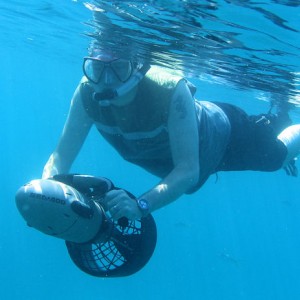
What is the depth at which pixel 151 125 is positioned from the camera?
17.7 feet

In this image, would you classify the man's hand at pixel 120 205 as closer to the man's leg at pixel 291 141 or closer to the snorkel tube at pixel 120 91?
the snorkel tube at pixel 120 91

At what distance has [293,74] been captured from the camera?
37.5ft

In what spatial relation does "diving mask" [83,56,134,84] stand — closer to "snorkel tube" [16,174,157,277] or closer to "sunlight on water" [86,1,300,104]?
"snorkel tube" [16,174,157,277]

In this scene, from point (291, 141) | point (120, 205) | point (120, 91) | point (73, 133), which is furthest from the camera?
point (291, 141)

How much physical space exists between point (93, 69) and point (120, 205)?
237 centimetres

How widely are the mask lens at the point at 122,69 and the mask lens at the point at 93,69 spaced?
176 millimetres

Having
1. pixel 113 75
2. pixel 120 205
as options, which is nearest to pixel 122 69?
pixel 113 75

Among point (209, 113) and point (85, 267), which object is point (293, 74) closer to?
point (209, 113)

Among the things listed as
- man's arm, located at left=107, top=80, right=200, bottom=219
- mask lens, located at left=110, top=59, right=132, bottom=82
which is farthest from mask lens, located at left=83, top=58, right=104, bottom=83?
man's arm, located at left=107, top=80, right=200, bottom=219

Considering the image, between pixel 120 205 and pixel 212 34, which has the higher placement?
pixel 120 205

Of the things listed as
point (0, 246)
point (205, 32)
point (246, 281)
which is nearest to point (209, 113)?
point (205, 32)

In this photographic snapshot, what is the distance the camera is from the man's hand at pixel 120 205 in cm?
370

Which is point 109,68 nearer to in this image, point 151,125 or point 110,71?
point 110,71

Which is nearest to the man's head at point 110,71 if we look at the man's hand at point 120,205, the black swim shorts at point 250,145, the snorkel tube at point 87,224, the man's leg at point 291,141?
the snorkel tube at point 87,224
